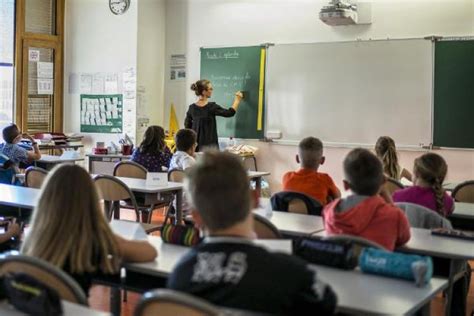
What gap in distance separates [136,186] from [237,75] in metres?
3.44

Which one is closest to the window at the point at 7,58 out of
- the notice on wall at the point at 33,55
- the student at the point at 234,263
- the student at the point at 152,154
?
the notice on wall at the point at 33,55

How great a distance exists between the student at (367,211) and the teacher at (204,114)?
485cm

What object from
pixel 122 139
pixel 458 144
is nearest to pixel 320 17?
pixel 458 144

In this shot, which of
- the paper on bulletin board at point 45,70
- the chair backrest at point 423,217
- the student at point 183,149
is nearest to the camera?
the chair backrest at point 423,217

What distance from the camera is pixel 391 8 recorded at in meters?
7.18

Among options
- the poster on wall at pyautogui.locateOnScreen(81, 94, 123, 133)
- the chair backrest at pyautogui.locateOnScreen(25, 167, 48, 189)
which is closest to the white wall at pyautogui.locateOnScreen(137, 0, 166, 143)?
the poster on wall at pyautogui.locateOnScreen(81, 94, 123, 133)

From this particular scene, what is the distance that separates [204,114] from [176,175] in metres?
2.30

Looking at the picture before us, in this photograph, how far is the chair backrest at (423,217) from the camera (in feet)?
11.7

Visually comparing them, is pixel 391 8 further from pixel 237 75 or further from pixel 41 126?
pixel 41 126

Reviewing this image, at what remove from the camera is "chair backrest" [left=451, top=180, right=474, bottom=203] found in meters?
4.98

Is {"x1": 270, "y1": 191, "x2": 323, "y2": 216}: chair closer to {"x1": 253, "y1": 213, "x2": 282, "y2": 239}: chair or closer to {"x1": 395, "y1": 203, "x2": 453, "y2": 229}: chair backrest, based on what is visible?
{"x1": 395, "y1": 203, "x2": 453, "y2": 229}: chair backrest

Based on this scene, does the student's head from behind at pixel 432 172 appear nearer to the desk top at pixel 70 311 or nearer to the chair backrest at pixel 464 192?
the chair backrest at pixel 464 192

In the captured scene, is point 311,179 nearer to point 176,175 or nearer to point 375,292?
point 176,175

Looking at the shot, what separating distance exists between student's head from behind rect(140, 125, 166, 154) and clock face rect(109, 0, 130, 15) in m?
3.09
